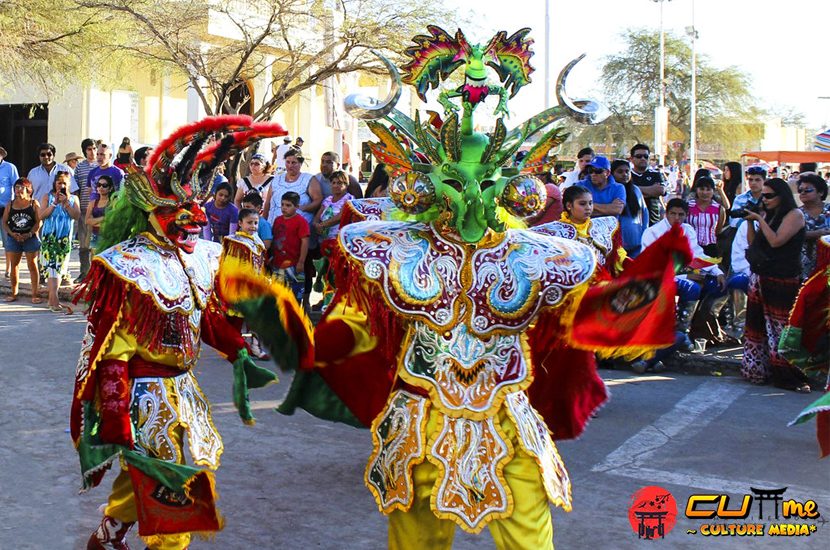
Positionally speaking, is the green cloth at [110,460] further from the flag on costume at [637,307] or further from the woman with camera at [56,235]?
the woman with camera at [56,235]

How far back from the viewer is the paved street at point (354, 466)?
4.73m

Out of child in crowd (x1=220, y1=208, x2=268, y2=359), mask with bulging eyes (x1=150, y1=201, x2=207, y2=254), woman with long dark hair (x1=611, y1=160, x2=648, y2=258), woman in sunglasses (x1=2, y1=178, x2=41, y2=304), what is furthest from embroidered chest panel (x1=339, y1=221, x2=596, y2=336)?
woman in sunglasses (x1=2, y1=178, x2=41, y2=304)

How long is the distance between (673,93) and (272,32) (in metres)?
29.2

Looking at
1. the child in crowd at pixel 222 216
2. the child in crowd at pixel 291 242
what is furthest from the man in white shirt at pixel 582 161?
the child in crowd at pixel 222 216

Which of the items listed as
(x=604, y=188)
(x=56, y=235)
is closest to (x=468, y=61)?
(x=604, y=188)

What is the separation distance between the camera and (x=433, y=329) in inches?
127

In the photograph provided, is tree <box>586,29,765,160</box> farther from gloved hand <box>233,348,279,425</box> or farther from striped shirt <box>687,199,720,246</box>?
gloved hand <box>233,348,279,425</box>

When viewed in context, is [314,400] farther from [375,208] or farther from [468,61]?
[468,61]

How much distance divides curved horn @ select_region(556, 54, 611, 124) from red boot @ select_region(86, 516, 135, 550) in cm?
250

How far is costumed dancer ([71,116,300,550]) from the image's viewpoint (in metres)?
3.74

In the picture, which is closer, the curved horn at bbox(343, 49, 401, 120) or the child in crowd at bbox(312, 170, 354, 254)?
the curved horn at bbox(343, 49, 401, 120)

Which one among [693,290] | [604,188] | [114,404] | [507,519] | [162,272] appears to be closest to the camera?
[507,519]

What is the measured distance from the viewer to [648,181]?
1040 cm

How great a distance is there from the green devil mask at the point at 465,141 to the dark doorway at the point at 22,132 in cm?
2687
